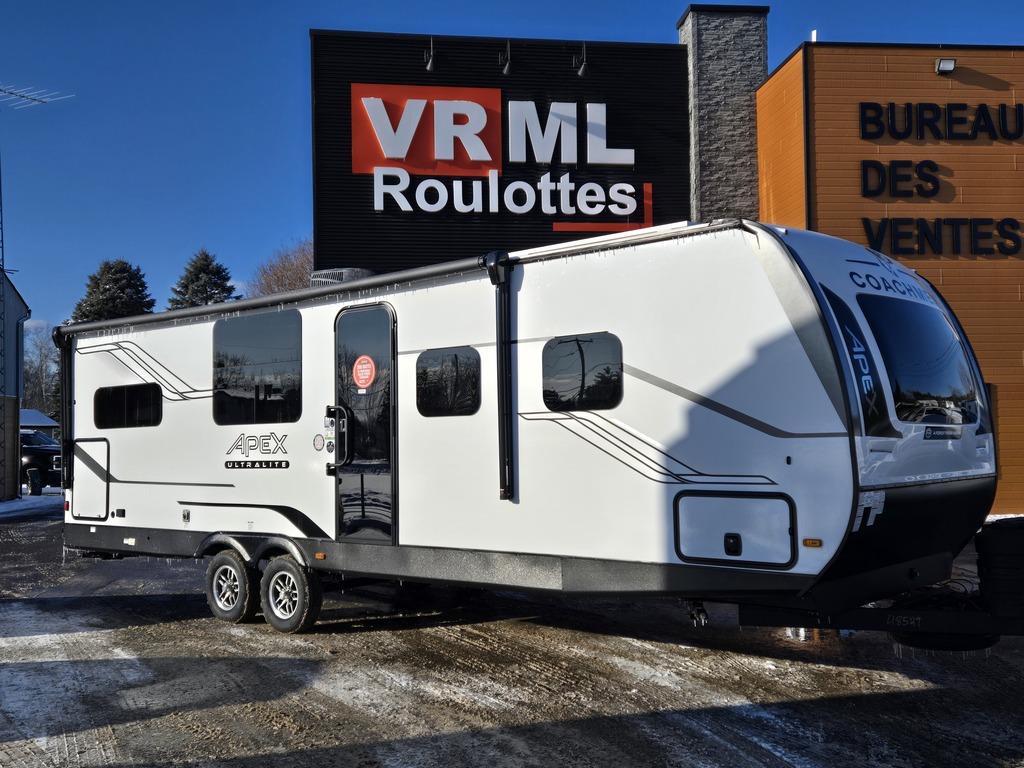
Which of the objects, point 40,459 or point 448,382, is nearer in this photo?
point 448,382

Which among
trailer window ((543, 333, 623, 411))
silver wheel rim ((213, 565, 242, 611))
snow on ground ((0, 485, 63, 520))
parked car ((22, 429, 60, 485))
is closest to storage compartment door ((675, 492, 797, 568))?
trailer window ((543, 333, 623, 411))

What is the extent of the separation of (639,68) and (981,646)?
1331 cm

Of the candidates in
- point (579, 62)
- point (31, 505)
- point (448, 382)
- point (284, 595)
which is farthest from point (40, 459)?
point (448, 382)

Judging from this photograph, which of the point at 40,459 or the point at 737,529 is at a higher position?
the point at 737,529

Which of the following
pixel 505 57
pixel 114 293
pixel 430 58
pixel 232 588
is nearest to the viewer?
pixel 232 588

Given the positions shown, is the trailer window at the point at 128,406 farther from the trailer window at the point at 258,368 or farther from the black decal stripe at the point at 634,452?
the black decal stripe at the point at 634,452

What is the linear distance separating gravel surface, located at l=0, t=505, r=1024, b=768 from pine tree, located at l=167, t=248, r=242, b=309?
48.1 meters

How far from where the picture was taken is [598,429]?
231 inches

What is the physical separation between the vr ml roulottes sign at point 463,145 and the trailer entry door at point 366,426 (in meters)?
9.12

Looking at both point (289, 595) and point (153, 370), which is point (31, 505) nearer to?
point (153, 370)

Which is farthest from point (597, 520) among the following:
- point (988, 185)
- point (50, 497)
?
point (50, 497)

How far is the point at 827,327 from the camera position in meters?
5.02

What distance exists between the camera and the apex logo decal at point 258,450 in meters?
7.65

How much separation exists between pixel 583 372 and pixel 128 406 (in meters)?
5.20
